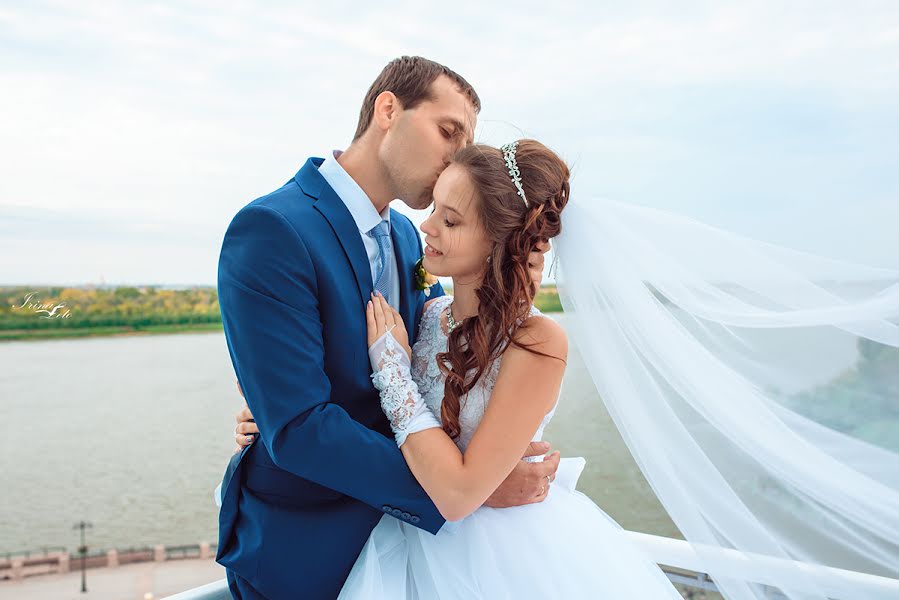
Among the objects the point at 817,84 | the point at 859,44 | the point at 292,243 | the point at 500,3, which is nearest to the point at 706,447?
the point at 292,243

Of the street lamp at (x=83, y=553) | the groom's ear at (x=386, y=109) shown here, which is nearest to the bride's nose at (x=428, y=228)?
the groom's ear at (x=386, y=109)

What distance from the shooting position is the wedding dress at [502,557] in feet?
4.65

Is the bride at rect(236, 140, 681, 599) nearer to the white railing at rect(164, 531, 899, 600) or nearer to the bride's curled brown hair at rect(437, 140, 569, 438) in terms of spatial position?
the bride's curled brown hair at rect(437, 140, 569, 438)

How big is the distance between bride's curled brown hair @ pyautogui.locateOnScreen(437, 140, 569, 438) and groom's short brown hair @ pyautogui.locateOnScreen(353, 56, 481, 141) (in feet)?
0.90

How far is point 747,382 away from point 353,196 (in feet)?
3.39

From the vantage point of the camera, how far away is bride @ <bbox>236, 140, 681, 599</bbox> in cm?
140

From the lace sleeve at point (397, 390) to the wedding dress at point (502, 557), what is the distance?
0.16m

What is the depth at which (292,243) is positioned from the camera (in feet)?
4.73

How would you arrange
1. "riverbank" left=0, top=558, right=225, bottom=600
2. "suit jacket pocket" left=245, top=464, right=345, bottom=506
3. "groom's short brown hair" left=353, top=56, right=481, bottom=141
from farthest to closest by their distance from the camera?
1. "riverbank" left=0, top=558, right=225, bottom=600
2. "groom's short brown hair" left=353, top=56, right=481, bottom=141
3. "suit jacket pocket" left=245, top=464, right=345, bottom=506

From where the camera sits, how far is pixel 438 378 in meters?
1.67

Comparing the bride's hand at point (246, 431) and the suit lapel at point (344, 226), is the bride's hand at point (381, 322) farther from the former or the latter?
the bride's hand at point (246, 431)

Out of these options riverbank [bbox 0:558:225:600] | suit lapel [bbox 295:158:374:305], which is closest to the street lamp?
riverbank [bbox 0:558:225:600]

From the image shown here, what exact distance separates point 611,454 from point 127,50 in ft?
118
